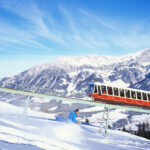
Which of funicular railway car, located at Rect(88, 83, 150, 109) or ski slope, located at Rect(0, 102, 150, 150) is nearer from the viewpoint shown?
ski slope, located at Rect(0, 102, 150, 150)

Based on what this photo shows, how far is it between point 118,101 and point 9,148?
2161cm

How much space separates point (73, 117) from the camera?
13.1 meters

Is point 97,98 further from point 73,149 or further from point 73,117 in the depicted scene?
point 73,149

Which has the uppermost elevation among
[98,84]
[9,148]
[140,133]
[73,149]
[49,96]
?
[98,84]

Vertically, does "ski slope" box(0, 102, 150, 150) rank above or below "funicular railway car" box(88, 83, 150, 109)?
below

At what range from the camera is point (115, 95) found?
79.9 feet

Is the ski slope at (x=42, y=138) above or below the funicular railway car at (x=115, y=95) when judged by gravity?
below

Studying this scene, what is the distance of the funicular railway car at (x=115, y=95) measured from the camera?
2398cm

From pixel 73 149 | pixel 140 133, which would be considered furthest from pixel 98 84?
pixel 140 133

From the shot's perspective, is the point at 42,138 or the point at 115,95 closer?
the point at 42,138

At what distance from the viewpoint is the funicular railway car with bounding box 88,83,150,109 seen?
23984 millimetres

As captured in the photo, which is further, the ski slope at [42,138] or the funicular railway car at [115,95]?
the funicular railway car at [115,95]

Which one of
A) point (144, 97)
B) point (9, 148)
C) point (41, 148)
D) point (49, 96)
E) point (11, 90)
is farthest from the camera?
point (144, 97)

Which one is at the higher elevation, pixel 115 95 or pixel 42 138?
pixel 115 95
